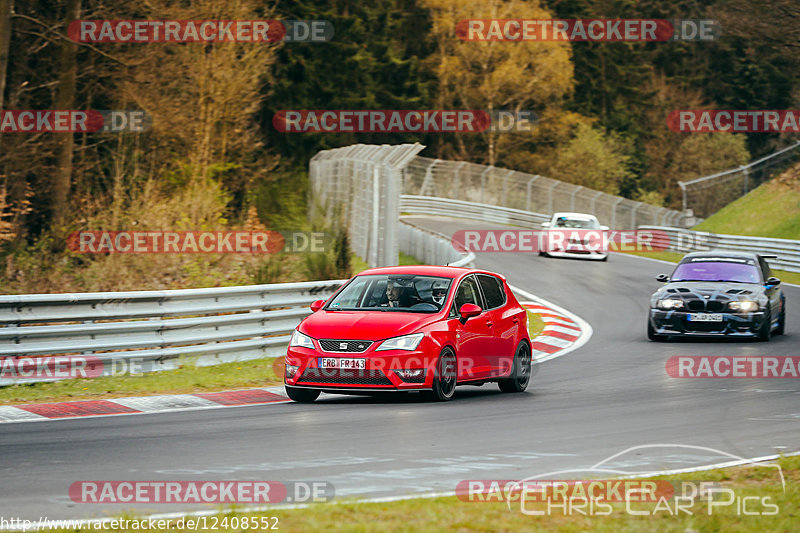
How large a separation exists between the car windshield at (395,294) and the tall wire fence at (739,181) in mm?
31988

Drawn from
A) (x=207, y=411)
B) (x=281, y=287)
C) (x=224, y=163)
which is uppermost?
(x=224, y=163)

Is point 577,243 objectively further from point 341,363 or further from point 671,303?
point 341,363

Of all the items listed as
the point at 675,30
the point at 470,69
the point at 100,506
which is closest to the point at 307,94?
the point at 470,69

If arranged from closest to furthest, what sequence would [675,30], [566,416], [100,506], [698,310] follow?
[100,506]
[566,416]
[698,310]
[675,30]

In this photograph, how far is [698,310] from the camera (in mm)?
19047

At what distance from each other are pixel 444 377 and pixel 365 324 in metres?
1.05

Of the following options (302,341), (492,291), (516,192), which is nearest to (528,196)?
(516,192)

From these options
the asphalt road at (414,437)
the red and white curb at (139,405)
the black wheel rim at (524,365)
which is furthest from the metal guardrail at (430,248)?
the red and white curb at (139,405)

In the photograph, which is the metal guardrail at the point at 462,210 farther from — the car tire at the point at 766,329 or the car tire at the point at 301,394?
the car tire at the point at 301,394

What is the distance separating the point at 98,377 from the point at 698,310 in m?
9.84

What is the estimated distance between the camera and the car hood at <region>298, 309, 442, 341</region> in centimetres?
1207

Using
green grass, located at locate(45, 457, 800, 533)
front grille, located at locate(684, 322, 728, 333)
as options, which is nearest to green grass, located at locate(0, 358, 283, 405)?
green grass, located at locate(45, 457, 800, 533)

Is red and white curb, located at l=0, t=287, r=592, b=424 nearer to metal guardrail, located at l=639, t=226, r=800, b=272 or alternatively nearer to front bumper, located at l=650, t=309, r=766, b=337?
front bumper, located at l=650, t=309, r=766, b=337

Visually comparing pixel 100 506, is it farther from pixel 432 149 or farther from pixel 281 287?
pixel 432 149
